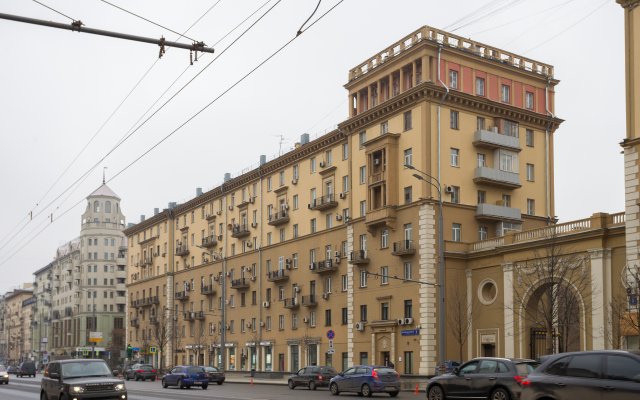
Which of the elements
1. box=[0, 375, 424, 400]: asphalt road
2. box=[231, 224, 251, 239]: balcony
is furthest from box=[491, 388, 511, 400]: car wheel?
box=[231, 224, 251, 239]: balcony

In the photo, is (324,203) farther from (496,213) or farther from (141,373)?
(141,373)

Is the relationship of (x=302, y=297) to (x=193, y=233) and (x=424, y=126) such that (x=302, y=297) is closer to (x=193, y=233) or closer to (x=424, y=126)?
(x=424, y=126)

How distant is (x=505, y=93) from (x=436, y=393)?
37307 mm

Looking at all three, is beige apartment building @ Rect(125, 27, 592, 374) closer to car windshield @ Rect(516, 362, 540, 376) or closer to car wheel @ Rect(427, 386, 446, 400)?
car wheel @ Rect(427, 386, 446, 400)

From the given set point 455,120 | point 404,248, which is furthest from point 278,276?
point 455,120

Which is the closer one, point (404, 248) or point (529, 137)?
point (404, 248)

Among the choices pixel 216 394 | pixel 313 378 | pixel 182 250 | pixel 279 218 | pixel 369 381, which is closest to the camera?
pixel 216 394

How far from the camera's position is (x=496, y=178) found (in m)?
57.6

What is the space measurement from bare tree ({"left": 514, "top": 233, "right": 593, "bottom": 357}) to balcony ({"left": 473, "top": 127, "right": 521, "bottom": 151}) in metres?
10.6

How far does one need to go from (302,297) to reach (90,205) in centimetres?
8287

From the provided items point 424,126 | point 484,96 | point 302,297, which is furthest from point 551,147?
point 302,297

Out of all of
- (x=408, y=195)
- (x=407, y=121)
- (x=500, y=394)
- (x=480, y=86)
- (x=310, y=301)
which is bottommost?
(x=500, y=394)

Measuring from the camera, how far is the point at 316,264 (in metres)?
65.7

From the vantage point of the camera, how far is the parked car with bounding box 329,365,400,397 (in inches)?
1431
